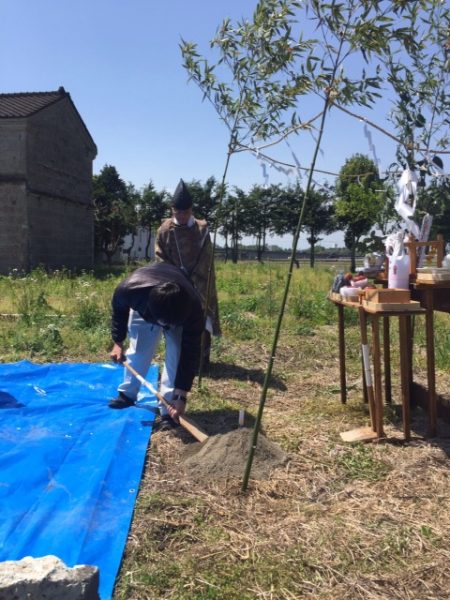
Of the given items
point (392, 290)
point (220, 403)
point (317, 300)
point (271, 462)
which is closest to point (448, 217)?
point (392, 290)

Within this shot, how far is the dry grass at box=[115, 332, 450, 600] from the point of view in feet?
6.81

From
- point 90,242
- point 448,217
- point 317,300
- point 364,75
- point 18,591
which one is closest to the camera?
point 18,591

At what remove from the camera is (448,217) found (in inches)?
138

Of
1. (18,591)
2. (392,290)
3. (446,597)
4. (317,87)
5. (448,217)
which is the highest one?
(317,87)

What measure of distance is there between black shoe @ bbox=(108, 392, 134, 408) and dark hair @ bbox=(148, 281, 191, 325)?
1.06 m

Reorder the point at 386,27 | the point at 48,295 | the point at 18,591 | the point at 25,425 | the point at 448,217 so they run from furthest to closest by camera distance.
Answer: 1. the point at 48,295
2. the point at 25,425
3. the point at 448,217
4. the point at 386,27
5. the point at 18,591

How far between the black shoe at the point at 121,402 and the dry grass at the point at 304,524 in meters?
0.63

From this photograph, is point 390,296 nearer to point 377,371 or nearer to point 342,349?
point 377,371

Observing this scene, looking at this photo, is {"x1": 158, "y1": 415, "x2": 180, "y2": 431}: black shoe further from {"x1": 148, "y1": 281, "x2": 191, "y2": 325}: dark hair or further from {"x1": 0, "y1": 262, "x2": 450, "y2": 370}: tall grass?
{"x1": 0, "y1": 262, "x2": 450, "y2": 370}: tall grass

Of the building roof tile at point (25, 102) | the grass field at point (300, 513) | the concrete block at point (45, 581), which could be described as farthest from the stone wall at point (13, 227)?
the concrete block at point (45, 581)

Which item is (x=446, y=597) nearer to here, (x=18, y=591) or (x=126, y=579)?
(x=126, y=579)

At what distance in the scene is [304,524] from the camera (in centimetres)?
249

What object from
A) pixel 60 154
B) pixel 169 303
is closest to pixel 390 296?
pixel 169 303

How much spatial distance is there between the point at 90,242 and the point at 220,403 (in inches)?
745
